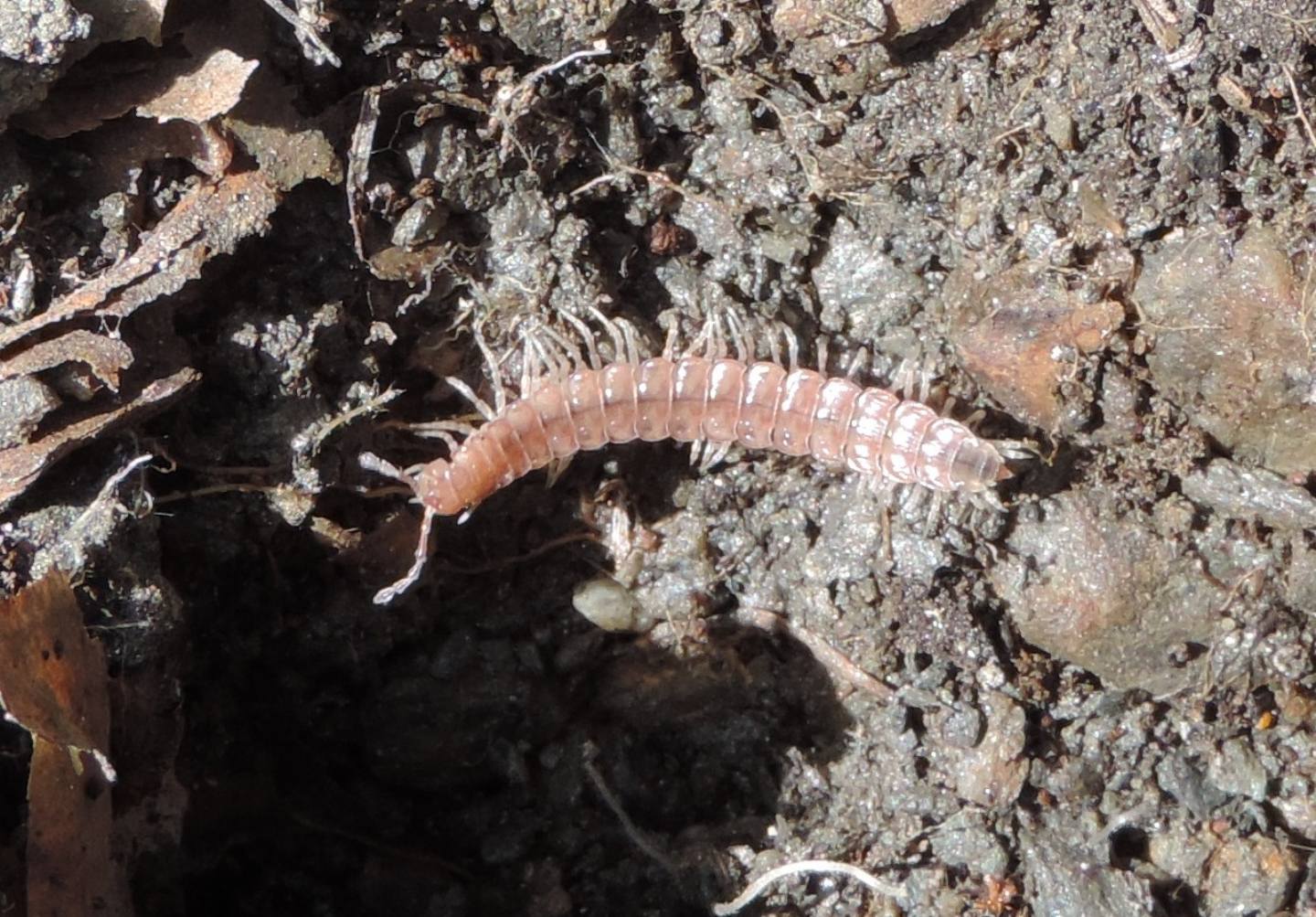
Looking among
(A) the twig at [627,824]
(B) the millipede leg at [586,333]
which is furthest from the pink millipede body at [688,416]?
(A) the twig at [627,824]

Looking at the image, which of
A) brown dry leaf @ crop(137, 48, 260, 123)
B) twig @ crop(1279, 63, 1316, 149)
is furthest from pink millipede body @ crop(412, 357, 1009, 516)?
twig @ crop(1279, 63, 1316, 149)

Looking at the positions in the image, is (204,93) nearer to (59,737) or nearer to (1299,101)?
(59,737)

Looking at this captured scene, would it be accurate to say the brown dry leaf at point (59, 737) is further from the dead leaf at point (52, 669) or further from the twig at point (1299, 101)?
the twig at point (1299, 101)

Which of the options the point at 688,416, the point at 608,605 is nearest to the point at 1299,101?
the point at 688,416

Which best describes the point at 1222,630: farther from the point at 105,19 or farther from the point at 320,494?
the point at 105,19

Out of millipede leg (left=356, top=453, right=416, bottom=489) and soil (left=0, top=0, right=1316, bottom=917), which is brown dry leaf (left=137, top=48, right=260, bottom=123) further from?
millipede leg (left=356, top=453, right=416, bottom=489)

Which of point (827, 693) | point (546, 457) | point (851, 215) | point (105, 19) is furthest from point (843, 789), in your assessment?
point (105, 19)
